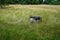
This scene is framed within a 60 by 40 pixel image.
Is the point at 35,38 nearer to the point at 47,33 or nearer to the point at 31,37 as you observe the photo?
the point at 31,37

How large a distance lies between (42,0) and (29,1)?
2558 mm

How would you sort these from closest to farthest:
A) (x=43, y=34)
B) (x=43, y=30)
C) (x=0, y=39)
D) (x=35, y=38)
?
1. (x=0, y=39)
2. (x=35, y=38)
3. (x=43, y=34)
4. (x=43, y=30)

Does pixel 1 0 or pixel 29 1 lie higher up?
pixel 1 0

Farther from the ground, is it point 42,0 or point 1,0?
point 1,0

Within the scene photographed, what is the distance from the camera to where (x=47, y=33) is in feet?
27.1

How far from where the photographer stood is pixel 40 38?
24.0ft

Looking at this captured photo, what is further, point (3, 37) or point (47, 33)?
point (47, 33)

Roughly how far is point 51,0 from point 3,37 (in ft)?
96.6

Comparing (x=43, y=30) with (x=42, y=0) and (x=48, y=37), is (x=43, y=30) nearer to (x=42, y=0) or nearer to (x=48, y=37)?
(x=48, y=37)

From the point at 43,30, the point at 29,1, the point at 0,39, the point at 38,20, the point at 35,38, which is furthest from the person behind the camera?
the point at 29,1

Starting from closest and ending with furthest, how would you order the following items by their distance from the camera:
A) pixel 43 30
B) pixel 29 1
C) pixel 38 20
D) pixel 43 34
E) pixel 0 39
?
pixel 0 39 < pixel 43 34 < pixel 43 30 < pixel 38 20 < pixel 29 1

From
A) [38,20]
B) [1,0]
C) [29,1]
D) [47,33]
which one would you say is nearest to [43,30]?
[47,33]

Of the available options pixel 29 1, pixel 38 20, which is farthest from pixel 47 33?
pixel 29 1

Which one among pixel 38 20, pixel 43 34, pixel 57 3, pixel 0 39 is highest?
pixel 0 39
